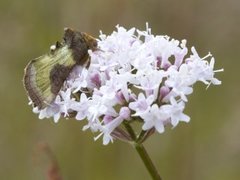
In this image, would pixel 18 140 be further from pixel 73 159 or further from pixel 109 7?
pixel 109 7

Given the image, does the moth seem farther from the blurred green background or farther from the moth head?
the blurred green background

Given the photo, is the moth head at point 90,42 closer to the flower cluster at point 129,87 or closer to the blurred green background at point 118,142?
the flower cluster at point 129,87

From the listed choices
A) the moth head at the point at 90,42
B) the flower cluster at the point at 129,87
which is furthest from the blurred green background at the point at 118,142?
the moth head at the point at 90,42

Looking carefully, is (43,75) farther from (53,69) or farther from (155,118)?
(155,118)

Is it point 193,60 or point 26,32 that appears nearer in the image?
point 193,60

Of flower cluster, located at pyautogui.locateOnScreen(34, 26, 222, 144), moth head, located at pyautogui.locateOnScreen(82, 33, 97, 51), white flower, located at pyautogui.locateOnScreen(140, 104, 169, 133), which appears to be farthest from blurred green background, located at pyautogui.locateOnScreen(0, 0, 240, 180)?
white flower, located at pyautogui.locateOnScreen(140, 104, 169, 133)

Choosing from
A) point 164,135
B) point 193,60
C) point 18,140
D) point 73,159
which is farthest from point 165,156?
point 193,60
